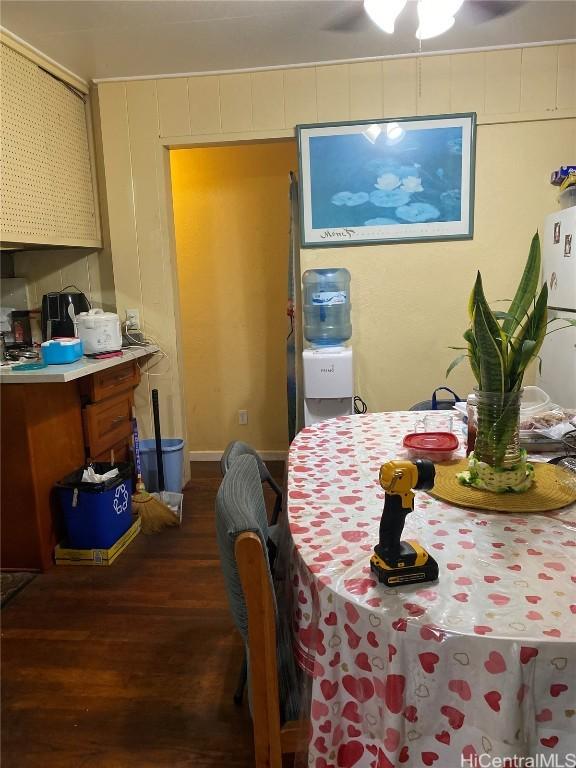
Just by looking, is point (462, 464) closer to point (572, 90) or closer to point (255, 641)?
point (255, 641)

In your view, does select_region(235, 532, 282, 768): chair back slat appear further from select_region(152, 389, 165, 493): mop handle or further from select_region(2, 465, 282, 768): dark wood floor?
select_region(152, 389, 165, 493): mop handle

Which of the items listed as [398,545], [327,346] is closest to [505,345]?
[398,545]

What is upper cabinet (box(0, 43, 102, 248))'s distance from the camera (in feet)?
8.14

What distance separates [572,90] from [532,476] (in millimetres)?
2540

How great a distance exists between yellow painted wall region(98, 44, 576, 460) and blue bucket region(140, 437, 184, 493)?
25 cm

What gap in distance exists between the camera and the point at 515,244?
3.04 meters

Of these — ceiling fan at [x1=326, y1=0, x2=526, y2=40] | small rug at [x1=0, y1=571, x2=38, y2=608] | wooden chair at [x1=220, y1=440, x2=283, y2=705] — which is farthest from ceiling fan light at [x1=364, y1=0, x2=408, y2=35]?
small rug at [x1=0, y1=571, x2=38, y2=608]

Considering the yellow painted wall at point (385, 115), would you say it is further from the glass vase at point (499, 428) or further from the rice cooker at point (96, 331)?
the glass vase at point (499, 428)

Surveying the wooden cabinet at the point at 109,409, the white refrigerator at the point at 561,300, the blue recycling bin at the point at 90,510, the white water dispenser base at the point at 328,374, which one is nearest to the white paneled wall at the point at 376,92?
the white refrigerator at the point at 561,300

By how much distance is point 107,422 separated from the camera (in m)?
2.91

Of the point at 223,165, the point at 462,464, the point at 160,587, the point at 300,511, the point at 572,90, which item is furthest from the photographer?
the point at 223,165

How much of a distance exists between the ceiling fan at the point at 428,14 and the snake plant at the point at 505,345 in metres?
1.10

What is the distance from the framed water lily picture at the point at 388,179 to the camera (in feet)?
9.71

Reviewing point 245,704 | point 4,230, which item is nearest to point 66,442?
point 4,230
